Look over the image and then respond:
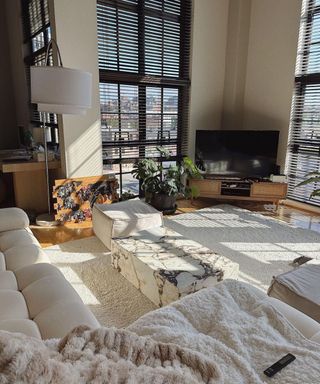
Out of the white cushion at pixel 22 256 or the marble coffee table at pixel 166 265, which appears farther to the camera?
the marble coffee table at pixel 166 265

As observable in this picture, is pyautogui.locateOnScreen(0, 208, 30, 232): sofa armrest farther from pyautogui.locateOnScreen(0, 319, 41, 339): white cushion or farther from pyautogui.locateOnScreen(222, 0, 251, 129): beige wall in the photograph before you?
pyautogui.locateOnScreen(222, 0, 251, 129): beige wall

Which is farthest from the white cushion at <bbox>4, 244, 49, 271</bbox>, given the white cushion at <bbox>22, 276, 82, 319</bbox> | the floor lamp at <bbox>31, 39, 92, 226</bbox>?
the floor lamp at <bbox>31, 39, 92, 226</bbox>

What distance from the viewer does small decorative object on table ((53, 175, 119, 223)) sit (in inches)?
150

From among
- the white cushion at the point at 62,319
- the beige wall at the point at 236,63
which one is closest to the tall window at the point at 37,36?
the beige wall at the point at 236,63

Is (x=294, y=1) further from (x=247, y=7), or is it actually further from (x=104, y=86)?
(x=104, y=86)

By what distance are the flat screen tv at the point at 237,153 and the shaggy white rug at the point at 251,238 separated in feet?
2.16

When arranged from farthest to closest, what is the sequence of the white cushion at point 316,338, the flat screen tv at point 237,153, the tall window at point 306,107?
the flat screen tv at point 237,153, the tall window at point 306,107, the white cushion at point 316,338

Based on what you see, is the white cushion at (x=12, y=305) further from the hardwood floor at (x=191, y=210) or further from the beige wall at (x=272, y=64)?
the beige wall at (x=272, y=64)

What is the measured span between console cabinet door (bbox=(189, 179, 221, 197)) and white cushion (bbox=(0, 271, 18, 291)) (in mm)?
3260

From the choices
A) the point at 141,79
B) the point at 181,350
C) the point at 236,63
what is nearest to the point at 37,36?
the point at 141,79

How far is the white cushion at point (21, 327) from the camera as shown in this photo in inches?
50.5

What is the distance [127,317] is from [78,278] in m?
0.69

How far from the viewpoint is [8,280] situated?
1749 mm

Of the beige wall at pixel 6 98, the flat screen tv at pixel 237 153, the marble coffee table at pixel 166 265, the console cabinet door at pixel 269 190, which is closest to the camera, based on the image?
the marble coffee table at pixel 166 265
